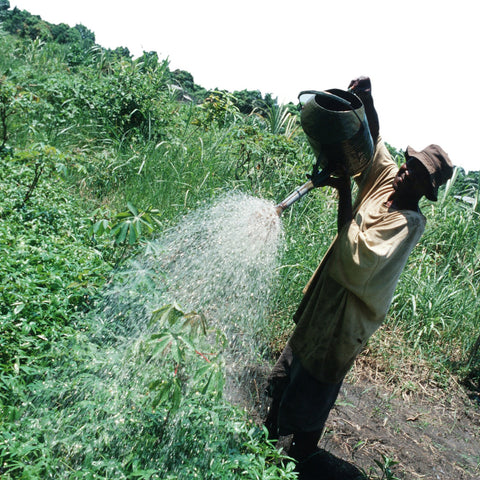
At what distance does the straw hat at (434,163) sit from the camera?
2.15 m

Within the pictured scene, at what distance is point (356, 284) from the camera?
2242 mm

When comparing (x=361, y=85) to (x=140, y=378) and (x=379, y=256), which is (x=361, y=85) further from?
(x=140, y=378)

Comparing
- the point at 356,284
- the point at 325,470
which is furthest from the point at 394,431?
the point at 356,284

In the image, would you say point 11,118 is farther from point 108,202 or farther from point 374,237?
point 374,237

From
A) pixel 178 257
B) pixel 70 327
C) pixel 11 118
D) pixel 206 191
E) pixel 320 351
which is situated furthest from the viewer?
pixel 11 118

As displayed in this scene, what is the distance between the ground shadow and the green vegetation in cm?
31

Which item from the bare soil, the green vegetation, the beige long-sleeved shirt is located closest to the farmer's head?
the beige long-sleeved shirt

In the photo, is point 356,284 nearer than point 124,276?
Yes

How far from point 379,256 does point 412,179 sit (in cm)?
42

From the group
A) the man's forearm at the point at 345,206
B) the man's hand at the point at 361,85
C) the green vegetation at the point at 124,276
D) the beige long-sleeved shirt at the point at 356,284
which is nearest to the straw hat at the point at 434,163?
the beige long-sleeved shirt at the point at 356,284

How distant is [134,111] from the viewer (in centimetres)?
584

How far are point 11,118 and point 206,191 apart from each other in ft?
9.53

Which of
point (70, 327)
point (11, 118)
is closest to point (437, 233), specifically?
point (70, 327)

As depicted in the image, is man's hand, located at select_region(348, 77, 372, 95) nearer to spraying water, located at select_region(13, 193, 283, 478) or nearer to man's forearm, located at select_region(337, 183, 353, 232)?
man's forearm, located at select_region(337, 183, 353, 232)
